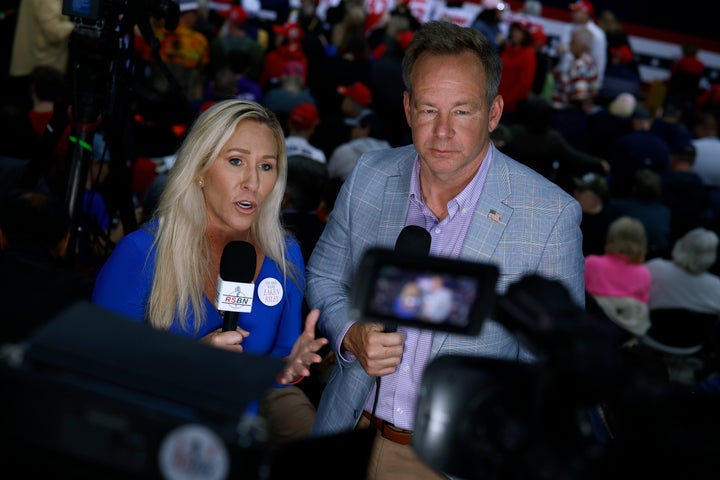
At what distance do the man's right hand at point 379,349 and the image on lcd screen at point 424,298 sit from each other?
24.0 inches

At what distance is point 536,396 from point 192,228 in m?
1.54

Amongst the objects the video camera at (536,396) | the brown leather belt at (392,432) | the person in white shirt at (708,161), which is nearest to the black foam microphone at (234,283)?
the brown leather belt at (392,432)

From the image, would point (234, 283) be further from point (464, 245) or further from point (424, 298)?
point (424, 298)

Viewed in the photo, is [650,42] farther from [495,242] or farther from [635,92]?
[495,242]

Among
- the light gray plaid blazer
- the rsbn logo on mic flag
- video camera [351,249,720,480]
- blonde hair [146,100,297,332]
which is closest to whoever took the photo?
video camera [351,249,720,480]

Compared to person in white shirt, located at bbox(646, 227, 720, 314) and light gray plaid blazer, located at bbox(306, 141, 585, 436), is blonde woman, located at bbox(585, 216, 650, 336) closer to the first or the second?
person in white shirt, located at bbox(646, 227, 720, 314)

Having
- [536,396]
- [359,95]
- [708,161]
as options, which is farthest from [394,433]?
[708,161]

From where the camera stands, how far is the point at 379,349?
1912 mm

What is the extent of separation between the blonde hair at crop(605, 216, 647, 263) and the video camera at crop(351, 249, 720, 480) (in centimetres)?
380

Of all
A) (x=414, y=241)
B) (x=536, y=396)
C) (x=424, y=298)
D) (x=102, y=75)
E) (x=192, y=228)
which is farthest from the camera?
(x=102, y=75)

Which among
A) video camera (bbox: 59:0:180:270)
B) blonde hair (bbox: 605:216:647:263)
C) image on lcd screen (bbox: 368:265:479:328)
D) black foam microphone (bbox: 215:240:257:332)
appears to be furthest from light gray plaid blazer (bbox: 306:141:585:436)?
blonde hair (bbox: 605:216:647:263)

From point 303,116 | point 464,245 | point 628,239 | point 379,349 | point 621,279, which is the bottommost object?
point 621,279

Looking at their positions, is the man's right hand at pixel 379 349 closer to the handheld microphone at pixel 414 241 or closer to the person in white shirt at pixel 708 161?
the handheld microphone at pixel 414 241

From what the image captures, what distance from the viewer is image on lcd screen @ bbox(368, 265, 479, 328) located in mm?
1264
